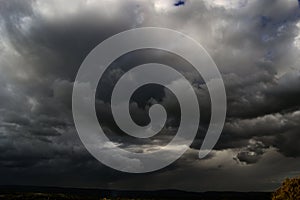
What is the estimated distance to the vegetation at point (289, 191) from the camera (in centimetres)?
8075

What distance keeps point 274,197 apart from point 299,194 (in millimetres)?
6290

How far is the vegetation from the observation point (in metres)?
80.8

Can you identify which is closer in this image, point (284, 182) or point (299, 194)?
point (299, 194)

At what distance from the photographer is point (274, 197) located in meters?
84.4

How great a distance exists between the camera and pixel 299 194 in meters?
79.6

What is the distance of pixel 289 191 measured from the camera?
82000 mm

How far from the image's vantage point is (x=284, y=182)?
85750 mm

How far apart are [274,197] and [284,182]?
14.1 feet

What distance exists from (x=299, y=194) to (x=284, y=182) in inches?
249
